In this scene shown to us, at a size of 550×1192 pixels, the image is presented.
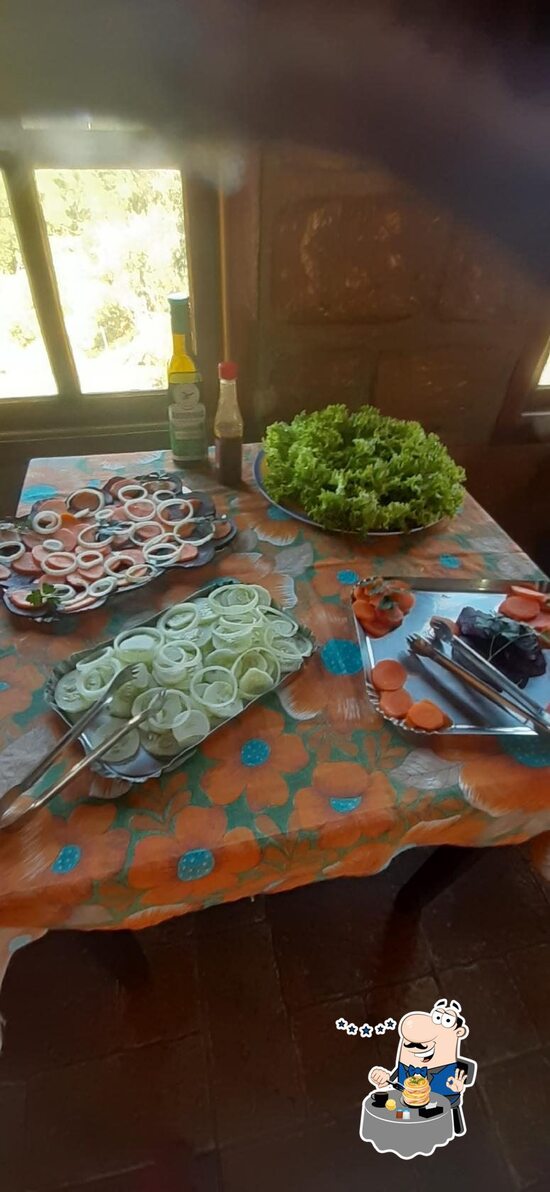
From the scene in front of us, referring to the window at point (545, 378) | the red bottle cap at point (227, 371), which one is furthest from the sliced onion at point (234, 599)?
the window at point (545, 378)

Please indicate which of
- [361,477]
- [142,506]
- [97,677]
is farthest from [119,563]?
[361,477]

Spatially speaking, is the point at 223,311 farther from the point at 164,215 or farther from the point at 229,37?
the point at 229,37

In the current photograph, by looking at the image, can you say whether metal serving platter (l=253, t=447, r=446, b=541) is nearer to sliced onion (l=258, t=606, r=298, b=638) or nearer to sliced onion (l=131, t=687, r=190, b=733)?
sliced onion (l=258, t=606, r=298, b=638)

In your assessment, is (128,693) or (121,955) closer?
(128,693)

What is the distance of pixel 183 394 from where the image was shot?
143 centimetres

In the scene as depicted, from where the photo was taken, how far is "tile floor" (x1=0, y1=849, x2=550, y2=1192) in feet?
3.76

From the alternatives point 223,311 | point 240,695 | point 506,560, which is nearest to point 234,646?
point 240,695

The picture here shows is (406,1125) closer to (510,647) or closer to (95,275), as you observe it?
(510,647)

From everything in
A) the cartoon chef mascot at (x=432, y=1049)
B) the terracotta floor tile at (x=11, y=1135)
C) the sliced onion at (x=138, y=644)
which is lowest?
the terracotta floor tile at (x=11, y=1135)

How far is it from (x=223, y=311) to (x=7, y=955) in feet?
5.62

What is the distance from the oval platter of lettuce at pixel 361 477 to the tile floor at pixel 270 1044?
0.93 m

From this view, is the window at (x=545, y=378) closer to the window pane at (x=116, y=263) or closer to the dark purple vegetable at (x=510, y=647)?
the window pane at (x=116, y=263)

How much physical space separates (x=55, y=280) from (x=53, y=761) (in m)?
1.56

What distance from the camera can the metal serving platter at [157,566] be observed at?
107 cm
